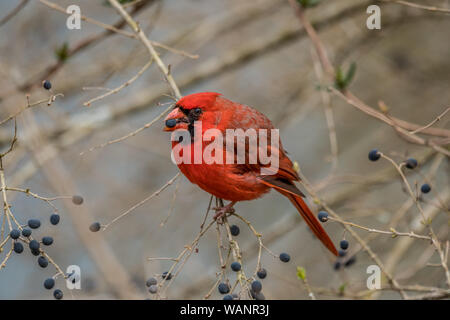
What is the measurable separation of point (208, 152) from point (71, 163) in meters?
2.98

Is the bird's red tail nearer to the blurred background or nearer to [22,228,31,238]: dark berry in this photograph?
the blurred background

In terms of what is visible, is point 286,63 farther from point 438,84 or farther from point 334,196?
point 334,196

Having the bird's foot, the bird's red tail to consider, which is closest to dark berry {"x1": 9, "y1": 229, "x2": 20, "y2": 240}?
the bird's foot

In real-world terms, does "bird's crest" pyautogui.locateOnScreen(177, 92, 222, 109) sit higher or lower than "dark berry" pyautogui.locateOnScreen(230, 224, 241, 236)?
higher

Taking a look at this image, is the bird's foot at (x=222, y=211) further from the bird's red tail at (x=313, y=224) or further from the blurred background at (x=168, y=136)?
the blurred background at (x=168, y=136)

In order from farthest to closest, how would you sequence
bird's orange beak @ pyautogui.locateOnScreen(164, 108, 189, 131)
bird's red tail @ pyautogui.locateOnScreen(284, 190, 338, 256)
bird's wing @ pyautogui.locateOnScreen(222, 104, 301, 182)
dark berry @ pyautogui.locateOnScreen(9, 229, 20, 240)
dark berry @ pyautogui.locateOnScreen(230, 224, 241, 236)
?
bird's red tail @ pyautogui.locateOnScreen(284, 190, 338, 256) → bird's wing @ pyautogui.locateOnScreen(222, 104, 301, 182) → bird's orange beak @ pyautogui.locateOnScreen(164, 108, 189, 131) → dark berry @ pyautogui.locateOnScreen(230, 224, 241, 236) → dark berry @ pyautogui.locateOnScreen(9, 229, 20, 240)

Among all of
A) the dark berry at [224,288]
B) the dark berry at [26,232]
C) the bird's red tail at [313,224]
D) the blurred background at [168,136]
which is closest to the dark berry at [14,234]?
the dark berry at [26,232]

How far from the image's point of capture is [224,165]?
321 cm

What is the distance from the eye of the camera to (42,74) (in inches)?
153

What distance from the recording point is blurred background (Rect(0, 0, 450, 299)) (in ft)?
14.4

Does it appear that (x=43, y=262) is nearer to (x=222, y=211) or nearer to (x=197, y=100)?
(x=222, y=211)

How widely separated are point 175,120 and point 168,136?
2824mm
